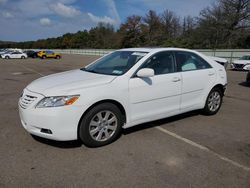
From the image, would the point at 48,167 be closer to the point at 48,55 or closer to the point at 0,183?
the point at 0,183

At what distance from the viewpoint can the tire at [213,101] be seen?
5047mm

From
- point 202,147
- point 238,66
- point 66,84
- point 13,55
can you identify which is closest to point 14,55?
point 13,55

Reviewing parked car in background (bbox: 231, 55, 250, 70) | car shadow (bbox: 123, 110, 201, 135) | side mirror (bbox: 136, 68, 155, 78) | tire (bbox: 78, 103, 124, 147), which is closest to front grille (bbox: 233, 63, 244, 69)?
parked car in background (bbox: 231, 55, 250, 70)

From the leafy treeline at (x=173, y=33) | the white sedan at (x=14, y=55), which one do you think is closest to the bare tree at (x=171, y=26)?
the leafy treeline at (x=173, y=33)

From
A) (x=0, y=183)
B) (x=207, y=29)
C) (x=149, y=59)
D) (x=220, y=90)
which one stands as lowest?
(x=0, y=183)

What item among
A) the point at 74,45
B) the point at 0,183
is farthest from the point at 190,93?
the point at 74,45

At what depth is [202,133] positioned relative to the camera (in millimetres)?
4137

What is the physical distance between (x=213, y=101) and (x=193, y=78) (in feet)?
3.38

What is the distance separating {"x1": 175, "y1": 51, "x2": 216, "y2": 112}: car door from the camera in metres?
4.46

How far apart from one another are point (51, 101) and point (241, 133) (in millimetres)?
3497

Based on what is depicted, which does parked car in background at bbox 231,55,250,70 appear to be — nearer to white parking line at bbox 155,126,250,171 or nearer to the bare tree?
white parking line at bbox 155,126,250,171

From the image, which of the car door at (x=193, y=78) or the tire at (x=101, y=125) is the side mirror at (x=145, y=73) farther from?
the car door at (x=193, y=78)

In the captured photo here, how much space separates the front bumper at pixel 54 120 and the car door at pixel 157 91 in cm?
102

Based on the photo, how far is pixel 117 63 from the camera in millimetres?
4469
